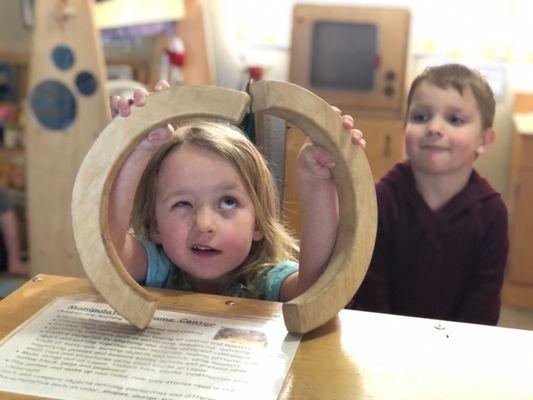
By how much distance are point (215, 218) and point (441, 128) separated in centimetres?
49

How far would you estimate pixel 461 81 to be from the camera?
116 cm

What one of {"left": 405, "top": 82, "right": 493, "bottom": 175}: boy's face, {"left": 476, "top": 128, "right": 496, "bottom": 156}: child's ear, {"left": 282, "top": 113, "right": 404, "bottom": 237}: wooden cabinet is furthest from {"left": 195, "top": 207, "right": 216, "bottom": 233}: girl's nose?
{"left": 282, "top": 113, "right": 404, "bottom": 237}: wooden cabinet

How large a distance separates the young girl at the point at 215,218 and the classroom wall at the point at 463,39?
7.95ft

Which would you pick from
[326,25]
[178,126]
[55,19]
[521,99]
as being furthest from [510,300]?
[178,126]

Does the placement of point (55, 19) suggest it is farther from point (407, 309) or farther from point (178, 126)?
point (407, 309)

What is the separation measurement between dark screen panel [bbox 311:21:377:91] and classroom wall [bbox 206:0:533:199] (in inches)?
10.4

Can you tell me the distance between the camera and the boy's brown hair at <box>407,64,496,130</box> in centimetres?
116

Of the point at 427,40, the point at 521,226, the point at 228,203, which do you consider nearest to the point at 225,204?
the point at 228,203

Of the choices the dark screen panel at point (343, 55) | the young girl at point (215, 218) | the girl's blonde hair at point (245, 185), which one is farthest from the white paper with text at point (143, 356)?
the dark screen panel at point (343, 55)

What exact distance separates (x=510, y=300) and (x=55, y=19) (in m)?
2.09

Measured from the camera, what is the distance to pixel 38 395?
1.80ft

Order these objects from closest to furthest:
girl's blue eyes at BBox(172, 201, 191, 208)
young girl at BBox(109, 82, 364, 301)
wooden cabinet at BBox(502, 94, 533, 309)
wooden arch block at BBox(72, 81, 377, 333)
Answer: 1. wooden arch block at BBox(72, 81, 377, 333)
2. young girl at BBox(109, 82, 364, 301)
3. girl's blue eyes at BBox(172, 201, 191, 208)
4. wooden cabinet at BBox(502, 94, 533, 309)

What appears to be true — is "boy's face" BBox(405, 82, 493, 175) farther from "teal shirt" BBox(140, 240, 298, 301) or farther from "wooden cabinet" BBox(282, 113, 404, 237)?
"wooden cabinet" BBox(282, 113, 404, 237)

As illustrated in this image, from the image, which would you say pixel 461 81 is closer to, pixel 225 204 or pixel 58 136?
pixel 225 204
